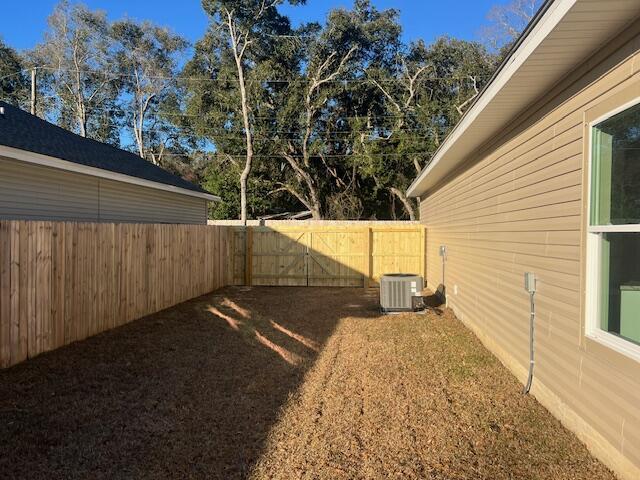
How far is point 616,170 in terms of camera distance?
3217 millimetres

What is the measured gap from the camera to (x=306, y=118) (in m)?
27.3

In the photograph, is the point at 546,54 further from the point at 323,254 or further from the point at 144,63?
the point at 144,63

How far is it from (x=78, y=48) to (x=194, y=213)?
2399cm

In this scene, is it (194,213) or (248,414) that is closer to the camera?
(248,414)

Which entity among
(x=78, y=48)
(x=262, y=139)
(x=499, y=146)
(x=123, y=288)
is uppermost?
(x=78, y=48)

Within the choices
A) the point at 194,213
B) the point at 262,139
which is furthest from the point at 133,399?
the point at 262,139

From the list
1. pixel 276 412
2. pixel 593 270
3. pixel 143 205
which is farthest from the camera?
pixel 143 205

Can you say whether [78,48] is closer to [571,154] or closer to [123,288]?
[123,288]

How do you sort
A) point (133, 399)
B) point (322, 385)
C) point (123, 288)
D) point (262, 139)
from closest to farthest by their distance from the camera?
1. point (133, 399)
2. point (322, 385)
3. point (123, 288)
4. point (262, 139)

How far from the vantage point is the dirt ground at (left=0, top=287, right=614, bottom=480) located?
3.22 meters

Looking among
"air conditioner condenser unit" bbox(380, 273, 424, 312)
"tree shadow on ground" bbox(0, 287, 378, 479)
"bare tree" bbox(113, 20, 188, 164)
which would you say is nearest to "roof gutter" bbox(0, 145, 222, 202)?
"tree shadow on ground" bbox(0, 287, 378, 479)

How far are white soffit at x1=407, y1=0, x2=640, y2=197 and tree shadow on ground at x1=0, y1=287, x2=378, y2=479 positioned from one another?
3573mm

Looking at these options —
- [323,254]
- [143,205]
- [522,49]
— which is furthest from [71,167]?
[323,254]

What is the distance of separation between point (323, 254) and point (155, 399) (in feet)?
31.9
